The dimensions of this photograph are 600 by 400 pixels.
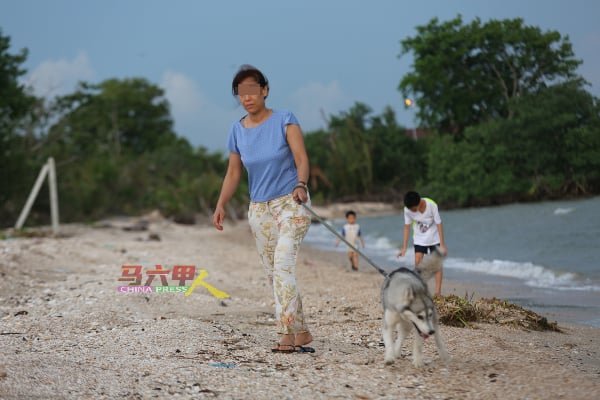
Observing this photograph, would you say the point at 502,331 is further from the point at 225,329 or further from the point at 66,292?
the point at 66,292

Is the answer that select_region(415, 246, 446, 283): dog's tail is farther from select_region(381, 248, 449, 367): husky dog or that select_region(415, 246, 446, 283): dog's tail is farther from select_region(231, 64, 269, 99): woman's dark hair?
select_region(231, 64, 269, 99): woman's dark hair

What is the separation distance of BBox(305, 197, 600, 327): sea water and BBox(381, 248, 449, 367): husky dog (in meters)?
2.49

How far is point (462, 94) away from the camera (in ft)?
161

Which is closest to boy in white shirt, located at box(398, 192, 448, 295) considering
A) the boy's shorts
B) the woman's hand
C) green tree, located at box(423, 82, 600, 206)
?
the boy's shorts

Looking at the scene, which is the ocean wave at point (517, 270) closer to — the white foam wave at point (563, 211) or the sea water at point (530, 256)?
the sea water at point (530, 256)

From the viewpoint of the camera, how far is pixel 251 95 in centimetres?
508

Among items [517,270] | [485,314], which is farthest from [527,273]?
[485,314]

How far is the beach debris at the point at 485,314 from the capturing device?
21.2ft

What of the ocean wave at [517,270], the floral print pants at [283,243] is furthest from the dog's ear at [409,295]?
the ocean wave at [517,270]

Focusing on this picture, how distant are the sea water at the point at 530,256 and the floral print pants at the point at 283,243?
239 centimetres

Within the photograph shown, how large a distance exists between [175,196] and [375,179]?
77.3 feet

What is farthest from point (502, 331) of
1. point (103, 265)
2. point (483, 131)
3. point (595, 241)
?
point (483, 131)

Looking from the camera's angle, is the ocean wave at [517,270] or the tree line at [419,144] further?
the tree line at [419,144]

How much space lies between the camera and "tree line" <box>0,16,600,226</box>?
3062cm
